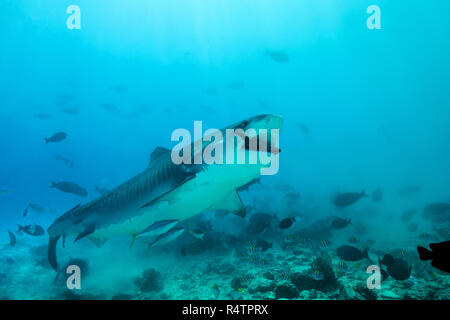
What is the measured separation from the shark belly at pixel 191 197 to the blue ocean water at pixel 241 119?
313 centimetres

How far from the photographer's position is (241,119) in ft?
307

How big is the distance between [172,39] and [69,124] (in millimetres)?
86583

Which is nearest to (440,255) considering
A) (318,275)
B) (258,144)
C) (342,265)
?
(258,144)

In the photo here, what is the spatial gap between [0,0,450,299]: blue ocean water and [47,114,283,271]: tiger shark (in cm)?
309

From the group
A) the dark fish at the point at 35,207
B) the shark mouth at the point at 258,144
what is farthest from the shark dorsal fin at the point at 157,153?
the dark fish at the point at 35,207

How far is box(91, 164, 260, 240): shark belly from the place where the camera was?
10.3 ft

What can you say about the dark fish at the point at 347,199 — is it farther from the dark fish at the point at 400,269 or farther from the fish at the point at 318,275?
→ the dark fish at the point at 400,269

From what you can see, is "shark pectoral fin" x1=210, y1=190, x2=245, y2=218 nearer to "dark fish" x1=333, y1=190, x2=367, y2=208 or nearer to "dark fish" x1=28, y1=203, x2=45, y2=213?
"dark fish" x1=333, y1=190, x2=367, y2=208

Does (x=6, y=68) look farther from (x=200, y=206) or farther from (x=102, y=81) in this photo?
(x=200, y=206)

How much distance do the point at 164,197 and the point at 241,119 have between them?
91922 mm

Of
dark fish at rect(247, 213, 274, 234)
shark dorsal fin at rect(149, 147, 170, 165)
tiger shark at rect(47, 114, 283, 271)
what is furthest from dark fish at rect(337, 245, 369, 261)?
shark dorsal fin at rect(149, 147, 170, 165)

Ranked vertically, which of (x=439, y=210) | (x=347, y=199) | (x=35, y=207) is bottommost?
(x=439, y=210)

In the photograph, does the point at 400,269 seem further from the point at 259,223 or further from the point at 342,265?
the point at 259,223
